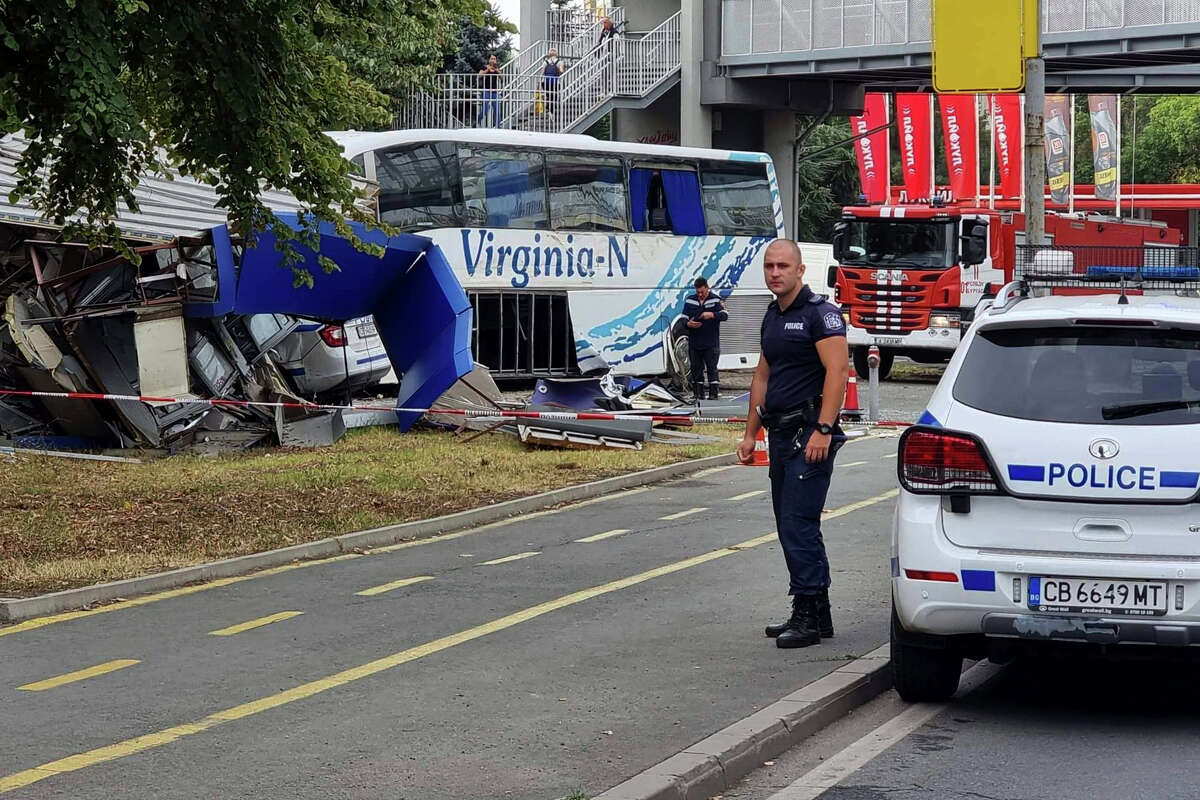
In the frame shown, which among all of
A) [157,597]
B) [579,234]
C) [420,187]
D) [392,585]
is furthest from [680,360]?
[157,597]

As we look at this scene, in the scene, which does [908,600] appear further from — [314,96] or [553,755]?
[314,96]

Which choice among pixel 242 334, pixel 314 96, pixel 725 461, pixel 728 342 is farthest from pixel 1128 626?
pixel 728 342

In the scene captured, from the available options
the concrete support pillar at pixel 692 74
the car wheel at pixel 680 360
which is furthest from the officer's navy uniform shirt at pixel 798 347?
the concrete support pillar at pixel 692 74

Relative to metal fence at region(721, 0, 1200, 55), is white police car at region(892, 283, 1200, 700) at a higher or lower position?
lower

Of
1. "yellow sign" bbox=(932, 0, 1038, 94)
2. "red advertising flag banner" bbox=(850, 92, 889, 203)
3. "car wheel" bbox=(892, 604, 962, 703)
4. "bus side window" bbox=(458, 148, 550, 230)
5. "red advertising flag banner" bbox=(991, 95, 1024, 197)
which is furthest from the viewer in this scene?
"red advertising flag banner" bbox=(850, 92, 889, 203)

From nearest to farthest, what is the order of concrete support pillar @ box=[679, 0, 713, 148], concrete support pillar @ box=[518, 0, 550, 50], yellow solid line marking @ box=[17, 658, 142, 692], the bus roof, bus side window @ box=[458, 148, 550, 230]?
yellow solid line marking @ box=[17, 658, 142, 692], the bus roof, bus side window @ box=[458, 148, 550, 230], concrete support pillar @ box=[679, 0, 713, 148], concrete support pillar @ box=[518, 0, 550, 50]

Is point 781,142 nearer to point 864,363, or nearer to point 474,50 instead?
point 864,363

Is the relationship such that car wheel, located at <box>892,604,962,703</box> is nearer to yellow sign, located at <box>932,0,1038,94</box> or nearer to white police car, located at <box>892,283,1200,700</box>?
white police car, located at <box>892,283,1200,700</box>

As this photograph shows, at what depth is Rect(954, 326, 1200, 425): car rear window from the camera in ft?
21.6

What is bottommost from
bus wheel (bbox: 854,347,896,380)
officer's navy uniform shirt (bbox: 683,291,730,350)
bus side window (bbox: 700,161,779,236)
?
bus wheel (bbox: 854,347,896,380)

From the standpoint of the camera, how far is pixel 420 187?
23094mm

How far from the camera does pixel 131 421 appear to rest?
17.3 m

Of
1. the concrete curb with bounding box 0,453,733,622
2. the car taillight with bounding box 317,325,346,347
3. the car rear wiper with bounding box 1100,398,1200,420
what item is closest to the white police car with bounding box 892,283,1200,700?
the car rear wiper with bounding box 1100,398,1200,420

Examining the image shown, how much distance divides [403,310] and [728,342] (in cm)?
930
